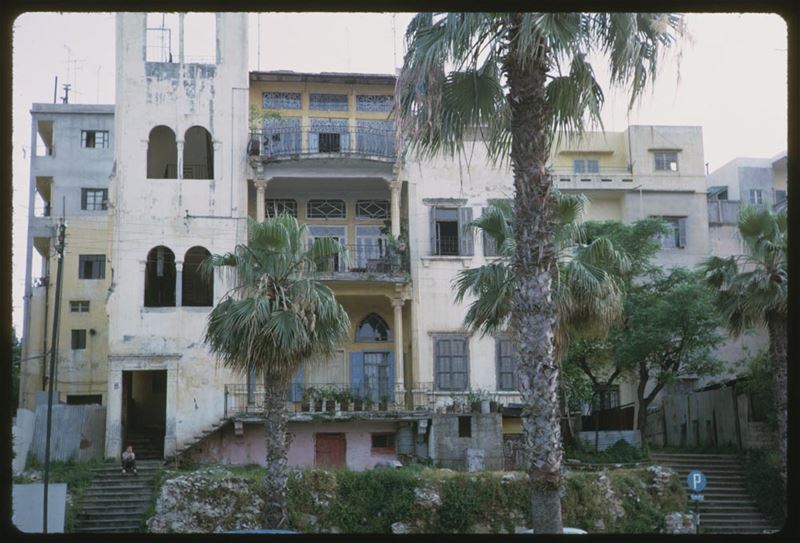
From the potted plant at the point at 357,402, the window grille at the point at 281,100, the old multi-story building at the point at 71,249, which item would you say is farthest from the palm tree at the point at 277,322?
the old multi-story building at the point at 71,249

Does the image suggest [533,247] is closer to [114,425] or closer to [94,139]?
[114,425]

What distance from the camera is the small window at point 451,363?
31.1m

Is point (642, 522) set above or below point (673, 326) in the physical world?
below

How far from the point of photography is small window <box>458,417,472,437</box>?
29.1 metres

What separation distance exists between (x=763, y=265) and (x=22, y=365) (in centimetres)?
2602

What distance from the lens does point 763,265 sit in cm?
2494

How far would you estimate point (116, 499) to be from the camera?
85.5 ft

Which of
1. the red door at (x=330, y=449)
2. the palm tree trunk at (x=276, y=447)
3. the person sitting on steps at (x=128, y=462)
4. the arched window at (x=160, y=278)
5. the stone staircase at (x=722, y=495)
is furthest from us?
the arched window at (x=160, y=278)

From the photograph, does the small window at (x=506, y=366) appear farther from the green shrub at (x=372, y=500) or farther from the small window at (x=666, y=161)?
the small window at (x=666, y=161)

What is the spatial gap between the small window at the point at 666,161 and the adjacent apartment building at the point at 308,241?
8.86ft

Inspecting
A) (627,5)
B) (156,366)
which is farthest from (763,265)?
(627,5)

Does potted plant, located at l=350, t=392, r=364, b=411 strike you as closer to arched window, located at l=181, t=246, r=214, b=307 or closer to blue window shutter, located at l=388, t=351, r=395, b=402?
blue window shutter, located at l=388, t=351, r=395, b=402

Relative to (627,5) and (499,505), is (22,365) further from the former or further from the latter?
(627,5)

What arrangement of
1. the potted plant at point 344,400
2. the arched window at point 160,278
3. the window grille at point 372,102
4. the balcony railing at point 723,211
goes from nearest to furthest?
the potted plant at point 344,400
the arched window at point 160,278
the window grille at point 372,102
the balcony railing at point 723,211
